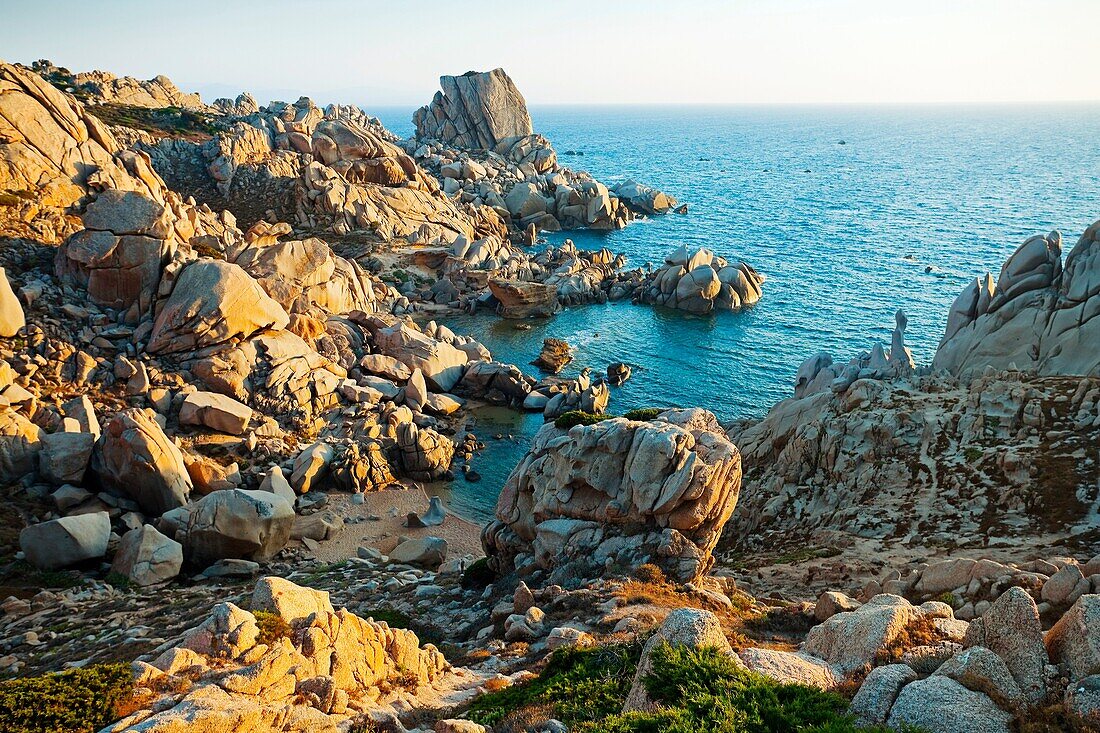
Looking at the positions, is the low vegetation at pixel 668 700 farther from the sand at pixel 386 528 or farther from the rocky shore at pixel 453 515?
the sand at pixel 386 528

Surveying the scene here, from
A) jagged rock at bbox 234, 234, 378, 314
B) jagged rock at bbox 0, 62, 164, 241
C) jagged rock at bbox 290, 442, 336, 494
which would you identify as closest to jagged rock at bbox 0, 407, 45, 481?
jagged rock at bbox 290, 442, 336, 494

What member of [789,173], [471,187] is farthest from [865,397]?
[789,173]

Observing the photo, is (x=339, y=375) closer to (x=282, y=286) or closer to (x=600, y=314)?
(x=282, y=286)

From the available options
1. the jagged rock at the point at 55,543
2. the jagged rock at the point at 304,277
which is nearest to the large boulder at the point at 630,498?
the jagged rock at the point at 55,543

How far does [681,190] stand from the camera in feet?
528

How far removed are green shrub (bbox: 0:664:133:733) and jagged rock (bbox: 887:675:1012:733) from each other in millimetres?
13451

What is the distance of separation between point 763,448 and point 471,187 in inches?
3635

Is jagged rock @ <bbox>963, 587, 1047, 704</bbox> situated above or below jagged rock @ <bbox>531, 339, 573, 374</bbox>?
above

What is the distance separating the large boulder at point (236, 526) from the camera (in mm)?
31547

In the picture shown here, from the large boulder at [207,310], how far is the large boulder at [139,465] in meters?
10.4

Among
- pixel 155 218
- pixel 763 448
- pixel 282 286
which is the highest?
pixel 155 218

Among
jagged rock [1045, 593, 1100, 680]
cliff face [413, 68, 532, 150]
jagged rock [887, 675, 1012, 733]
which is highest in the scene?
cliff face [413, 68, 532, 150]

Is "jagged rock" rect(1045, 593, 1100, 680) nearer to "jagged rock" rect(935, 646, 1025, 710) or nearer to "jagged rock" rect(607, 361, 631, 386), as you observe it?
"jagged rock" rect(935, 646, 1025, 710)

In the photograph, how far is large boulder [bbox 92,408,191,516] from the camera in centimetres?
3403
